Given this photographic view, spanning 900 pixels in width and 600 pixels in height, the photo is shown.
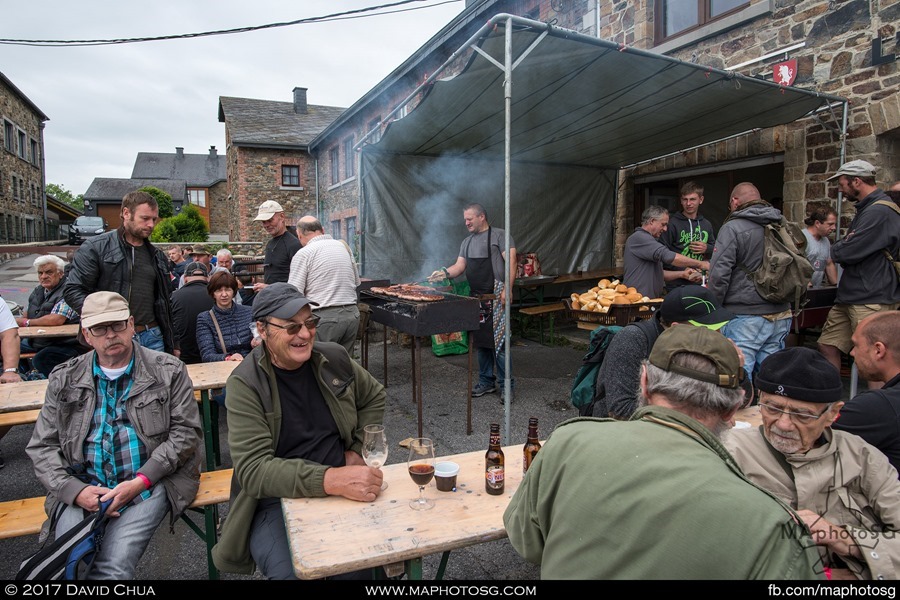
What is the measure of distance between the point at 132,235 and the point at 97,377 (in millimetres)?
1951

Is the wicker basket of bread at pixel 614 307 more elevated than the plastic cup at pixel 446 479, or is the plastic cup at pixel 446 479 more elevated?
the wicker basket of bread at pixel 614 307

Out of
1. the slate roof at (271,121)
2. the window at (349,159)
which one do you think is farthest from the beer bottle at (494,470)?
the slate roof at (271,121)

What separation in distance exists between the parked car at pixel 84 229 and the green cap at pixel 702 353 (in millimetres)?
33375

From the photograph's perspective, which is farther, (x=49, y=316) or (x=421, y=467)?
(x=49, y=316)

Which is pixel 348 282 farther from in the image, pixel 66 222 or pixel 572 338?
pixel 66 222

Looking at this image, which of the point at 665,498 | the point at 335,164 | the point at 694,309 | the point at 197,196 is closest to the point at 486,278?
the point at 694,309

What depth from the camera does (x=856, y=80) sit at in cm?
586

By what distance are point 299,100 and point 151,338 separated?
2761 centimetres

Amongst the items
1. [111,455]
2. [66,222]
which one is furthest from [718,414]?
[66,222]

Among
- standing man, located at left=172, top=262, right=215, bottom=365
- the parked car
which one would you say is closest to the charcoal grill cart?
standing man, located at left=172, top=262, right=215, bottom=365

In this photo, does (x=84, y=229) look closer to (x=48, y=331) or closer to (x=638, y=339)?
(x=48, y=331)

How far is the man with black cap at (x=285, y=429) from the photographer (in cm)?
200

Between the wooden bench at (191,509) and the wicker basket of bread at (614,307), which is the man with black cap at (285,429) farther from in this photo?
the wicker basket of bread at (614,307)

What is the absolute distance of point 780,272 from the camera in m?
4.02
